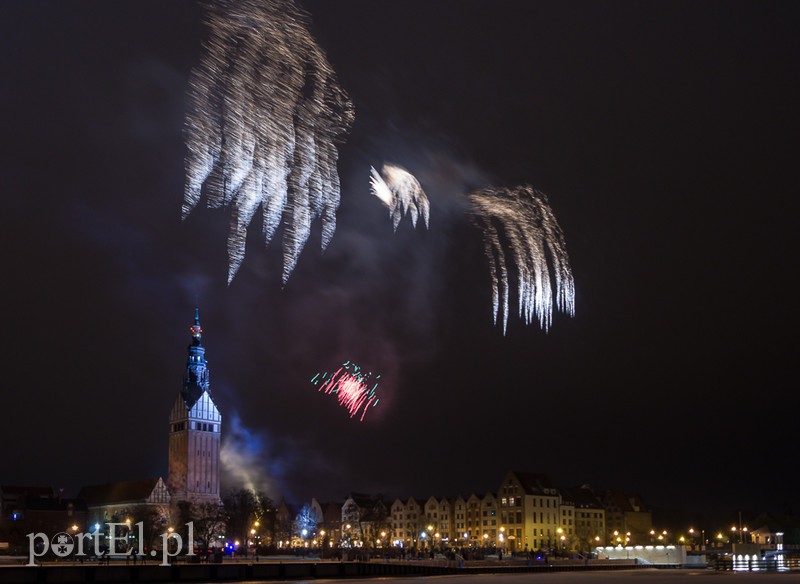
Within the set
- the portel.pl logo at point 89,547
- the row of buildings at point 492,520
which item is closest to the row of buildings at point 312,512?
the row of buildings at point 492,520

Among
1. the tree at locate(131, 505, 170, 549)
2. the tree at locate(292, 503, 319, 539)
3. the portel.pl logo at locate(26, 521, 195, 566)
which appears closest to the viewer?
the portel.pl logo at locate(26, 521, 195, 566)

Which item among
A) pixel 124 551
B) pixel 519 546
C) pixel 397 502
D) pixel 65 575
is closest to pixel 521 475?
pixel 519 546

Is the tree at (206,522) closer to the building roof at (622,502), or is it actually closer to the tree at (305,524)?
the tree at (305,524)

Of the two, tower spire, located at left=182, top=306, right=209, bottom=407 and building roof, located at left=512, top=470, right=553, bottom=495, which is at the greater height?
tower spire, located at left=182, top=306, right=209, bottom=407

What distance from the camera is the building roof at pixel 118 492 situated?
563 ft

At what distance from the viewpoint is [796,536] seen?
563 ft

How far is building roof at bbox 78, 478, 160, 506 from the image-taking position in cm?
17175

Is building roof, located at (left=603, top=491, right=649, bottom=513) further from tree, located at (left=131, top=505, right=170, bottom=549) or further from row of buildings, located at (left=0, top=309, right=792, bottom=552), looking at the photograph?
tree, located at (left=131, top=505, right=170, bottom=549)

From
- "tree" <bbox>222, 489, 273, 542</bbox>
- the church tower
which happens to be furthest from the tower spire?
"tree" <bbox>222, 489, 273, 542</bbox>

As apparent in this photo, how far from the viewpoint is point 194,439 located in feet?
573

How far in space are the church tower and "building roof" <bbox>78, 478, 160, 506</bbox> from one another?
4.42 meters

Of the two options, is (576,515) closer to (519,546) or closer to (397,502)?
(519,546)

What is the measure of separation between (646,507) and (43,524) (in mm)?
105640

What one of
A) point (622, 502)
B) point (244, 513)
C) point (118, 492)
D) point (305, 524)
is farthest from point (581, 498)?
point (118, 492)
